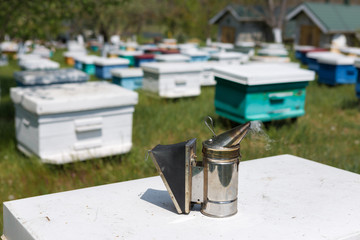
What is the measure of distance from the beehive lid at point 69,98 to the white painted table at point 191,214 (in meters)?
1.81

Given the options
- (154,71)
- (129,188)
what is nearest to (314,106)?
(154,71)

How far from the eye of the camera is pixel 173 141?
4832 mm

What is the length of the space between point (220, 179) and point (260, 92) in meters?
3.35

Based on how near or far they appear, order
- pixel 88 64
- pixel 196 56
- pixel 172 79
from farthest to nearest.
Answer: pixel 88 64 < pixel 196 56 < pixel 172 79

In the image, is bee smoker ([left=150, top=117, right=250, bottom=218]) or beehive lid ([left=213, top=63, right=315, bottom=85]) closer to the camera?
bee smoker ([left=150, top=117, right=250, bottom=218])

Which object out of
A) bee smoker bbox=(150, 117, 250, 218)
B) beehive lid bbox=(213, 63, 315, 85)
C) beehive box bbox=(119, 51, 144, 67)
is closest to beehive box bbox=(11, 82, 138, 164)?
beehive lid bbox=(213, 63, 315, 85)

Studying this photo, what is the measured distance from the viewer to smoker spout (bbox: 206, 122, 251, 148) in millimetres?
1633

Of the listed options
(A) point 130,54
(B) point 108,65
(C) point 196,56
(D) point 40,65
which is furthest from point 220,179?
(A) point 130,54

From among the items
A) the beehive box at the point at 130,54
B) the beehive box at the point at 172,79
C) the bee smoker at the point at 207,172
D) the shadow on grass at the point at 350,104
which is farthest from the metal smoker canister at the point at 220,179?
the beehive box at the point at 130,54

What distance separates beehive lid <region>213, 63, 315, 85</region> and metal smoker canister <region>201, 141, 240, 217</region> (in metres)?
3.08

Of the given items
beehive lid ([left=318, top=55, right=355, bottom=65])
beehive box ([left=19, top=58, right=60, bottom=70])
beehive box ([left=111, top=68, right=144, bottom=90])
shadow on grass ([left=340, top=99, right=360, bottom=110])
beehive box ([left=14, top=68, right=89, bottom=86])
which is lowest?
shadow on grass ([left=340, top=99, right=360, bottom=110])

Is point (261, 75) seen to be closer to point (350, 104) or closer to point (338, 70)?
point (350, 104)

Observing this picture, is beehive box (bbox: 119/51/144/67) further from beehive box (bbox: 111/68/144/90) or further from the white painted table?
the white painted table

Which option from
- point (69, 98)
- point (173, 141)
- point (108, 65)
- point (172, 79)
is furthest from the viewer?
point (108, 65)
